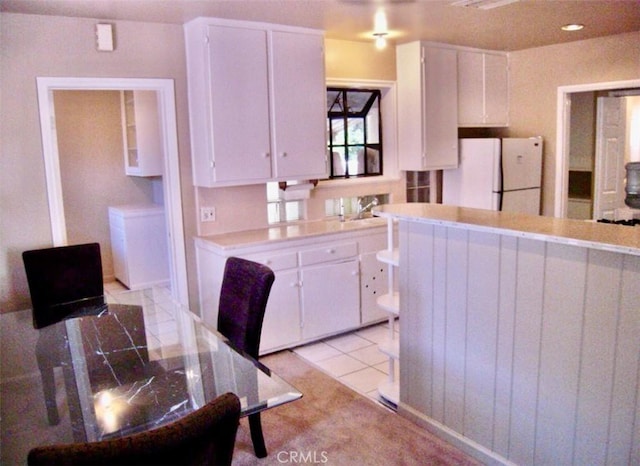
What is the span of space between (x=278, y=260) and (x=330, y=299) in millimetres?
554

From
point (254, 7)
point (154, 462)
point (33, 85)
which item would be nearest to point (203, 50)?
point (254, 7)

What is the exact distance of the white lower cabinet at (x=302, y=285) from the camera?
373 cm

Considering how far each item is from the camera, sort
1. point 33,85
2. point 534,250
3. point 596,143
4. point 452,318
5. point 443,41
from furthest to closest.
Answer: point 596,143 → point 443,41 → point 33,85 → point 452,318 → point 534,250

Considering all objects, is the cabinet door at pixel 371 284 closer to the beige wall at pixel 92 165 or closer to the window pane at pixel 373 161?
the window pane at pixel 373 161

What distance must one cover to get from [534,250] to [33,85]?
297cm

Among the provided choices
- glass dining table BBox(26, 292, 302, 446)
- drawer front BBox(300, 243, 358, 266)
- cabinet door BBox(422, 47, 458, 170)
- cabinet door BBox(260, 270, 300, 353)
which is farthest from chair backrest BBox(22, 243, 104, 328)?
cabinet door BBox(422, 47, 458, 170)

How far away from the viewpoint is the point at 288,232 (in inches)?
157

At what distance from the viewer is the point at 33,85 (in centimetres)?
321

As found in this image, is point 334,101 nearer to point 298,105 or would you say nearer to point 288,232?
point 298,105

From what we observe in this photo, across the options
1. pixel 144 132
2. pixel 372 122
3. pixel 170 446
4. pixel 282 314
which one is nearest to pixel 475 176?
pixel 372 122

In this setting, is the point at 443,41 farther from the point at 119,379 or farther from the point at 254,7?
the point at 119,379

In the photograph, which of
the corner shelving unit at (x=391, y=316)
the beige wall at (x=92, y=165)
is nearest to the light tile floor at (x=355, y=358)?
the corner shelving unit at (x=391, y=316)

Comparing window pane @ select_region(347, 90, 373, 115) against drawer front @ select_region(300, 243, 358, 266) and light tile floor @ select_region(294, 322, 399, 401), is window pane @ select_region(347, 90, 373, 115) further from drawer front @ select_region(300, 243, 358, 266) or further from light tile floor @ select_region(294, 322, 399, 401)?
Result: light tile floor @ select_region(294, 322, 399, 401)

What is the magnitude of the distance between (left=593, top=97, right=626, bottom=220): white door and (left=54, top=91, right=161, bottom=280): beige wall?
5.07 m
